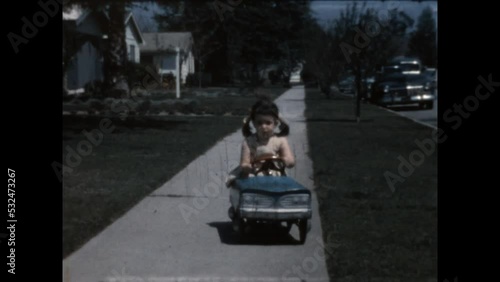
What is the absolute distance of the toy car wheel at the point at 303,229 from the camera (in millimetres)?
7102

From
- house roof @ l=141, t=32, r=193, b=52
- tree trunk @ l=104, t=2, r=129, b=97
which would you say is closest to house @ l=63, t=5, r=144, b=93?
tree trunk @ l=104, t=2, r=129, b=97

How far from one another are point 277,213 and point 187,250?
0.83 metres

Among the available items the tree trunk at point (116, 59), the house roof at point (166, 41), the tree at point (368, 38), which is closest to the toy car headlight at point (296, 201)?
the tree at point (368, 38)

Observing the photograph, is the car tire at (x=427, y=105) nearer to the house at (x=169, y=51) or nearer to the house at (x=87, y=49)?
the house at (x=87, y=49)

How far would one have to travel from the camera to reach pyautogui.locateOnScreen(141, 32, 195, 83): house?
2062 inches

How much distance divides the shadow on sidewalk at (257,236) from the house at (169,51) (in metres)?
41.5

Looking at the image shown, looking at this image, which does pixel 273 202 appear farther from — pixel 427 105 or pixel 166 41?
pixel 166 41

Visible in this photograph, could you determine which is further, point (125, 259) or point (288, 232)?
point (288, 232)

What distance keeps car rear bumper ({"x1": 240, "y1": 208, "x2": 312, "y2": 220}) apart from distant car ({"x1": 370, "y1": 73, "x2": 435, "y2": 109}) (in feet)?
84.6
